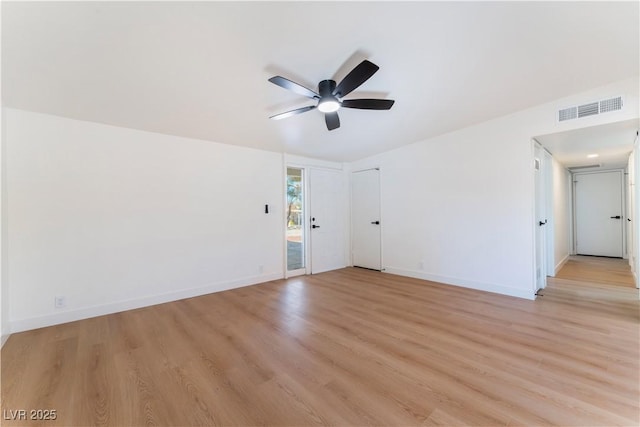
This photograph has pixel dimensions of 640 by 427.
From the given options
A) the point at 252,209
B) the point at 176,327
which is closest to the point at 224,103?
the point at 252,209

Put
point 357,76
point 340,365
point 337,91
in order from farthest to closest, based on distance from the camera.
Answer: point 337,91 < point 357,76 < point 340,365

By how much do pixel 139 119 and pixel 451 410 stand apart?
4.20 m

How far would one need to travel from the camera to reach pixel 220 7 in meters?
1.88

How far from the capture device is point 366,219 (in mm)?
5680

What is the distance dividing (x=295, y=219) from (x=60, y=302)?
3.46m

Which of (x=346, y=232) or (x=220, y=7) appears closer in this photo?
(x=220, y=7)

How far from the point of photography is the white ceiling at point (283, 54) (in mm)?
1946

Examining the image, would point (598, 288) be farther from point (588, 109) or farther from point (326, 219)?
point (326, 219)

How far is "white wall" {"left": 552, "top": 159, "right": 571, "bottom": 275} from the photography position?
16.3ft

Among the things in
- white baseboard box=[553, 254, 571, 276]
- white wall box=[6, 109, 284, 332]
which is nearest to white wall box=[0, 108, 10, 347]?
white wall box=[6, 109, 284, 332]

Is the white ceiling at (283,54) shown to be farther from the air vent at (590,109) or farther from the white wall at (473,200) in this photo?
the white wall at (473,200)

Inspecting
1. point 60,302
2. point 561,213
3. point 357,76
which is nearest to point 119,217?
point 60,302

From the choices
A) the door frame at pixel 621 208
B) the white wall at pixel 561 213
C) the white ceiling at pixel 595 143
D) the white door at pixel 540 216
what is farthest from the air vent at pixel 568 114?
the door frame at pixel 621 208

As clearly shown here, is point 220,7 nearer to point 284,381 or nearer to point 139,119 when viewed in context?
point 139,119
